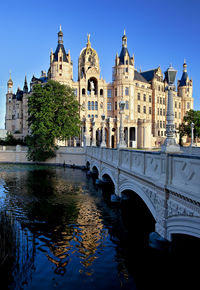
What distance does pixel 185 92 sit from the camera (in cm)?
8588

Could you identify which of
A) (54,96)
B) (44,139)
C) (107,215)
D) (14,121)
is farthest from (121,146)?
(14,121)

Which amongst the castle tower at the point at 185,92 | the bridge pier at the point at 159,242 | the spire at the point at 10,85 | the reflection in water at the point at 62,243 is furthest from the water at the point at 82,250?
the spire at the point at 10,85

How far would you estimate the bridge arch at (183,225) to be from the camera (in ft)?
20.7

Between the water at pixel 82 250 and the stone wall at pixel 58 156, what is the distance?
82.7 feet

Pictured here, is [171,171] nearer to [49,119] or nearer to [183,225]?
[183,225]

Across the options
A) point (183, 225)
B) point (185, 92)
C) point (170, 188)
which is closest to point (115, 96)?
point (185, 92)

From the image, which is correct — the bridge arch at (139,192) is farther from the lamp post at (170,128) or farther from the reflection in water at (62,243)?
the lamp post at (170,128)

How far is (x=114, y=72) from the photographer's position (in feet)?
226

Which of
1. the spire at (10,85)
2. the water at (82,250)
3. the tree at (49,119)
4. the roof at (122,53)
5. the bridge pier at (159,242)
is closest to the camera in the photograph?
the water at (82,250)

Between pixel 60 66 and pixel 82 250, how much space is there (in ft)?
199

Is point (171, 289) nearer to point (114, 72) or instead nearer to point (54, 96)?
point (54, 96)

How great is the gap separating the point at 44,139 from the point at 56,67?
3011 centimetres

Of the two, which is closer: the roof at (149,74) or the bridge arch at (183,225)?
the bridge arch at (183,225)

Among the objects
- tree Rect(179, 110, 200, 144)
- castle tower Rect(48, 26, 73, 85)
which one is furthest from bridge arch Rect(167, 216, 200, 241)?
castle tower Rect(48, 26, 73, 85)
